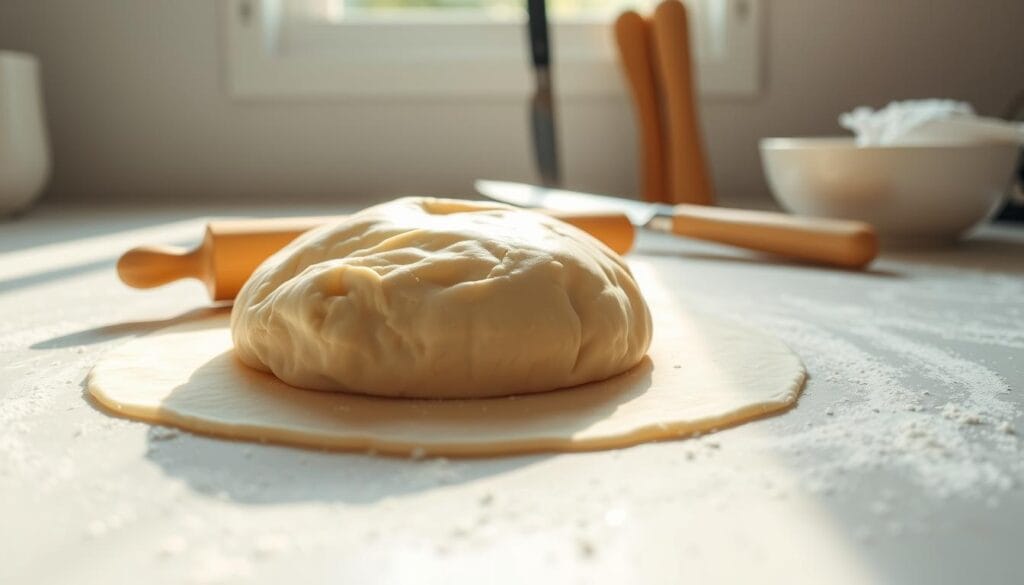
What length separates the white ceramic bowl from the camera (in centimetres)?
141

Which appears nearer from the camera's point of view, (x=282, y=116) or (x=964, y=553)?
(x=964, y=553)

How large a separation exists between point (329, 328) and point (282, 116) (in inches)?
61.8

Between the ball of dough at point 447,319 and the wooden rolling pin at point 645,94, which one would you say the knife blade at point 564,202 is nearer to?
the wooden rolling pin at point 645,94

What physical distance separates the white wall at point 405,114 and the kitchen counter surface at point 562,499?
1.39 m

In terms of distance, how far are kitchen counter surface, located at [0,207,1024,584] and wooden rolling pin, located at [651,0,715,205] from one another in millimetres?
1111

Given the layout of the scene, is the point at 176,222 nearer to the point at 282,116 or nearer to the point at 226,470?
the point at 282,116

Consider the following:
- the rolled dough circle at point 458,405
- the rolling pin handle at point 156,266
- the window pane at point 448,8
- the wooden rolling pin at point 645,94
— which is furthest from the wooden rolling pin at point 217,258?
the window pane at point 448,8

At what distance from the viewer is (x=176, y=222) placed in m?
1.72

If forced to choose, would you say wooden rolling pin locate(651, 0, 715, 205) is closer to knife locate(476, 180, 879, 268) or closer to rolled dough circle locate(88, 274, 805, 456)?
knife locate(476, 180, 879, 268)

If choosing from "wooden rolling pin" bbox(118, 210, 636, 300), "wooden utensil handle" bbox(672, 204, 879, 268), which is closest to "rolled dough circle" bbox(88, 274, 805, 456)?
"wooden rolling pin" bbox(118, 210, 636, 300)

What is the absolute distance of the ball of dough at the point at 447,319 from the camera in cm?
67

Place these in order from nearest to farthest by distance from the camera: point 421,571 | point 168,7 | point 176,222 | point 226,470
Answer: point 421,571
point 226,470
point 176,222
point 168,7

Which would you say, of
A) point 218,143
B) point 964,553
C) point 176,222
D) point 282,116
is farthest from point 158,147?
point 964,553

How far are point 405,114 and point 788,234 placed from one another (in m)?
1.06
